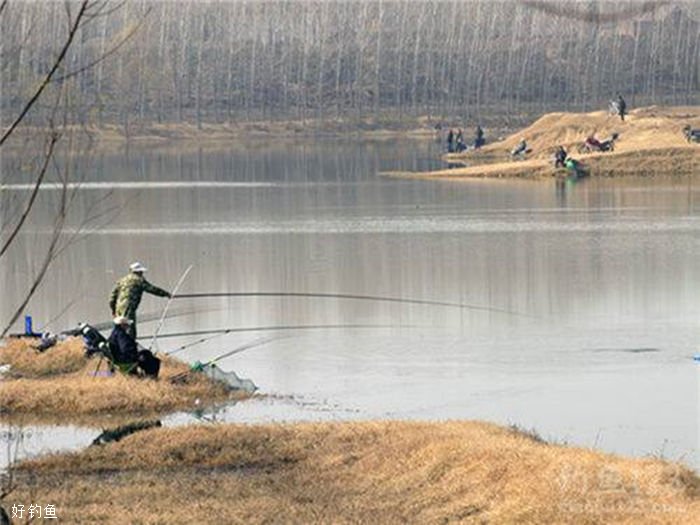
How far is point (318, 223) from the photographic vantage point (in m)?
44.1

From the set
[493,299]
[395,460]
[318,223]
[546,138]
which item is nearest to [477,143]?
[546,138]

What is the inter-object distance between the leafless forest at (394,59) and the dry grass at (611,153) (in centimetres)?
3577

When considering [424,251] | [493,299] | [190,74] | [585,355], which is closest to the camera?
[585,355]

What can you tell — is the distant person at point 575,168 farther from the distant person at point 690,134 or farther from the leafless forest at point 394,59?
the leafless forest at point 394,59

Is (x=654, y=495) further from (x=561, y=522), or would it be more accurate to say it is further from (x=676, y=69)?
(x=676, y=69)

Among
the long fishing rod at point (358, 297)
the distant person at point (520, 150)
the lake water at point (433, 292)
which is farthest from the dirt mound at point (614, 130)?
the long fishing rod at point (358, 297)

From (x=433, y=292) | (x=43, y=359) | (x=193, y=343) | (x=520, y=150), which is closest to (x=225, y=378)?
(x=43, y=359)

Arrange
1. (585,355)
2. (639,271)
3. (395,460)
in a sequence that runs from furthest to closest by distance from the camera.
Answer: (639,271), (585,355), (395,460)

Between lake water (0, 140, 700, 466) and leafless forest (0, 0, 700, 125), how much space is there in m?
59.6

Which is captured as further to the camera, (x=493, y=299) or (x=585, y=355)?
(x=493, y=299)

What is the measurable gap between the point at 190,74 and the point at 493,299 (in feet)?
344

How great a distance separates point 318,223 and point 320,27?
10213cm

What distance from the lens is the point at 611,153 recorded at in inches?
2429

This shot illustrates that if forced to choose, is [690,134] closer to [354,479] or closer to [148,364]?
[148,364]
